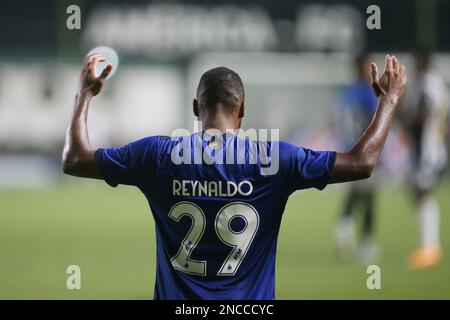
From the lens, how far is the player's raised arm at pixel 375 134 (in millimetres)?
3109

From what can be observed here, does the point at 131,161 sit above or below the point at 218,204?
above

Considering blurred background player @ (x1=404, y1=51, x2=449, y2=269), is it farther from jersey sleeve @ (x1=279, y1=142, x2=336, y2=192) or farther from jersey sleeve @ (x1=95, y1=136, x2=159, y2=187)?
jersey sleeve @ (x1=95, y1=136, x2=159, y2=187)

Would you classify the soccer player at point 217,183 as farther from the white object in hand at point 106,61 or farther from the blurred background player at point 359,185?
the blurred background player at point 359,185

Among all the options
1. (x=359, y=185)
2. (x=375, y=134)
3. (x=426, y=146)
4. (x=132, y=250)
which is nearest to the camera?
(x=375, y=134)

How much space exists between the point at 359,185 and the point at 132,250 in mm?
2840

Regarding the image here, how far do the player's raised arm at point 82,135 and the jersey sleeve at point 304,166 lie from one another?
0.68m

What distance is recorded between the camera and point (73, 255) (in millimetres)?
10234

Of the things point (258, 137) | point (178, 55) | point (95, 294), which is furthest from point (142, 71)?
point (258, 137)

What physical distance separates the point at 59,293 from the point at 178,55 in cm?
1528

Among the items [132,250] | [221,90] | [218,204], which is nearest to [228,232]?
[218,204]

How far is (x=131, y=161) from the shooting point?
329cm

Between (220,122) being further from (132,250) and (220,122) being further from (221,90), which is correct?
(132,250)

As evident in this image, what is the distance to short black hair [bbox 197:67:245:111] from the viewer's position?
10.7ft

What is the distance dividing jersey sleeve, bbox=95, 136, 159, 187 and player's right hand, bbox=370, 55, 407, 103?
2.72 feet
